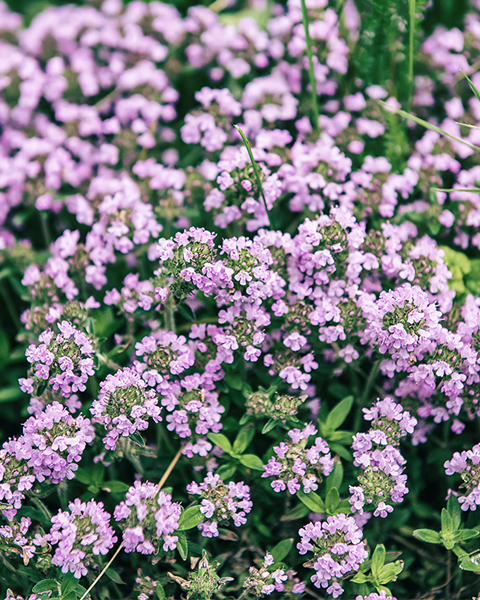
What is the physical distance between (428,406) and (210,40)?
3290mm

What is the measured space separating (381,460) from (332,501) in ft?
1.08

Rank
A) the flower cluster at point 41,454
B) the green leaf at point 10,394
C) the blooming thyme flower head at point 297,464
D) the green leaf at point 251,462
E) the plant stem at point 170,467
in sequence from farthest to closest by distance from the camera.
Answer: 1. the green leaf at point 10,394
2. the plant stem at point 170,467
3. the green leaf at point 251,462
4. the blooming thyme flower head at point 297,464
5. the flower cluster at point 41,454

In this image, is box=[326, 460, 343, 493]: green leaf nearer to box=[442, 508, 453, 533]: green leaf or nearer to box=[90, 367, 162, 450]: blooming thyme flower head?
box=[442, 508, 453, 533]: green leaf

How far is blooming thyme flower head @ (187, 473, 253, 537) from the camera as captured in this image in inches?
110

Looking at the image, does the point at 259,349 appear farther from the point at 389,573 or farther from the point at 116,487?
the point at 389,573

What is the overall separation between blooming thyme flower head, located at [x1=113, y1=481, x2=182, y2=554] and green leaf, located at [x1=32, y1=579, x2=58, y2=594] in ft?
1.35

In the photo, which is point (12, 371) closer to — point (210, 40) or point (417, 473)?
point (417, 473)

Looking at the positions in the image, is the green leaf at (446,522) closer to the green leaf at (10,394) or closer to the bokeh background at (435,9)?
the green leaf at (10,394)

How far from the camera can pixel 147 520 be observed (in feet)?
8.66

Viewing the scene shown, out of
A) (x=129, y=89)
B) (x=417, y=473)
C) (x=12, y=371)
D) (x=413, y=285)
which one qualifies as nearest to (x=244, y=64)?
(x=129, y=89)

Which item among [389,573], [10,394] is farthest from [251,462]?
[10,394]

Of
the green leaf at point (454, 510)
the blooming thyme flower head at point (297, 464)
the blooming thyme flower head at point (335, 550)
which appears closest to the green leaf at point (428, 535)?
the green leaf at point (454, 510)

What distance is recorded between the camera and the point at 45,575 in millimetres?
2826

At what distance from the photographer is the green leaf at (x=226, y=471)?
9.81 ft
